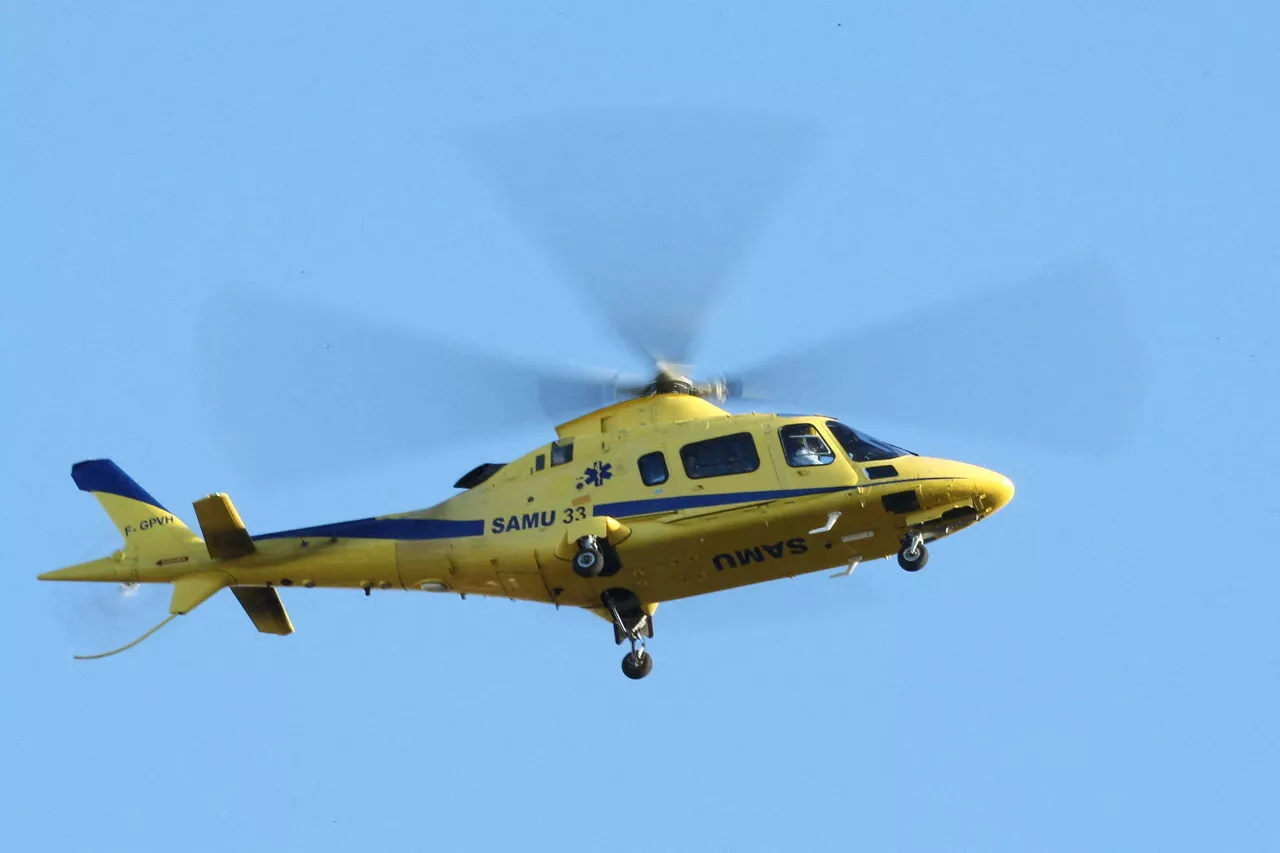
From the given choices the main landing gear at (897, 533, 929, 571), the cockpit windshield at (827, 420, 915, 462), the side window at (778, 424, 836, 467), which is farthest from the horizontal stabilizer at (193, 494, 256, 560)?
the main landing gear at (897, 533, 929, 571)

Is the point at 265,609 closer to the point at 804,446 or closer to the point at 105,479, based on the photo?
the point at 105,479

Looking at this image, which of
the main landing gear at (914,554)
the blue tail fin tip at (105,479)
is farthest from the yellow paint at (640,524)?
the blue tail fin tip at (105,479)

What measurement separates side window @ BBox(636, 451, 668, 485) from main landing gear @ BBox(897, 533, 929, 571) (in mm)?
2978

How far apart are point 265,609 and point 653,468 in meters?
5.92

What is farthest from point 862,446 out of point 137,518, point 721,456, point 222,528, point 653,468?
point 137,518

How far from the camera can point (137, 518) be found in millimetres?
22109

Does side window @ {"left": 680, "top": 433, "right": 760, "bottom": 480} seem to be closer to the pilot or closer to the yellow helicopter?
the yellow helicopter

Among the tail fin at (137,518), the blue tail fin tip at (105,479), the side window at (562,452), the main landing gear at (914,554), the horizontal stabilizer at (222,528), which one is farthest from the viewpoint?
the blue tail fin tip at (105,479)

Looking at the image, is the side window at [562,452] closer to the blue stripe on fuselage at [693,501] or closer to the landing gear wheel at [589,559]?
the blue stripe on fuselage at [693,501]

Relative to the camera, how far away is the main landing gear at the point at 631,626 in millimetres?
20078

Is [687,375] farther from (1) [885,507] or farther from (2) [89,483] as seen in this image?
(2) [89,483]

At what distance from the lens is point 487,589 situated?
20.3m

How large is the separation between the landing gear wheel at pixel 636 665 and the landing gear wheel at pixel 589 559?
71.1 inches

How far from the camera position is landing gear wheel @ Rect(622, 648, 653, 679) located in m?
20.6
